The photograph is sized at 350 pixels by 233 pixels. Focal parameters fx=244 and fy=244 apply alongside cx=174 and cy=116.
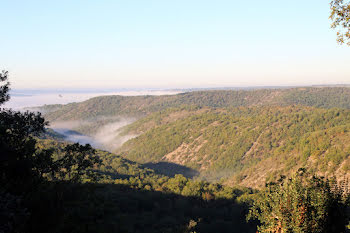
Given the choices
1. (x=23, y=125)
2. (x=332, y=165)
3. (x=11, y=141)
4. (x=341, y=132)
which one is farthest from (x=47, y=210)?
(x=341, y=132)

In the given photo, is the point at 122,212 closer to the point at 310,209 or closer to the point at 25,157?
the point at 25,157

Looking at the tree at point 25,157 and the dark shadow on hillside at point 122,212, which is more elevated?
the tree at point 25,157

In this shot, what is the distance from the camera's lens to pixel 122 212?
44.2m

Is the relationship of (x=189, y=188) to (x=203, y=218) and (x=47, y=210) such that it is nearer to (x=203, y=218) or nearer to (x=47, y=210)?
(x=203, y=218)

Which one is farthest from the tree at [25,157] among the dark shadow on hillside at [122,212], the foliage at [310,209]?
the foliage at [310,209]

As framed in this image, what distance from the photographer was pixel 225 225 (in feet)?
145

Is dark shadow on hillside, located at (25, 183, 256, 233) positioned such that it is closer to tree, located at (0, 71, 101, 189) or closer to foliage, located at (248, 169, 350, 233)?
tree, located at (0, 71, 101, 189)

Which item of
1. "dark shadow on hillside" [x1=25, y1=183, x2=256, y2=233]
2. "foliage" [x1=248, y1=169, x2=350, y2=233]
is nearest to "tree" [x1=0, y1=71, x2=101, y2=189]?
"dark shadow on hillside" [x1=25, y1=183, x2=256, y2=233]

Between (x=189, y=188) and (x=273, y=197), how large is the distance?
54.4 meters

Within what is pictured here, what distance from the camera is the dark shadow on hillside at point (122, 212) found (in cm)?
1708

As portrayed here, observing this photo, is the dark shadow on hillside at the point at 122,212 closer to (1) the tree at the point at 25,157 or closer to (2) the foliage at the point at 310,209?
(1) the tree at the point at 25,157

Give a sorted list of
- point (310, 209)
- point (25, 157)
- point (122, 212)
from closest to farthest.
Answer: point (310, 209), point (25, 157), point (122, 212)

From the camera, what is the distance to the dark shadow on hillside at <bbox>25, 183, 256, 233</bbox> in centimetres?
1708

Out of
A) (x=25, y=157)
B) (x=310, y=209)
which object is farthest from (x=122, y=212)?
(x=310, y=209)
